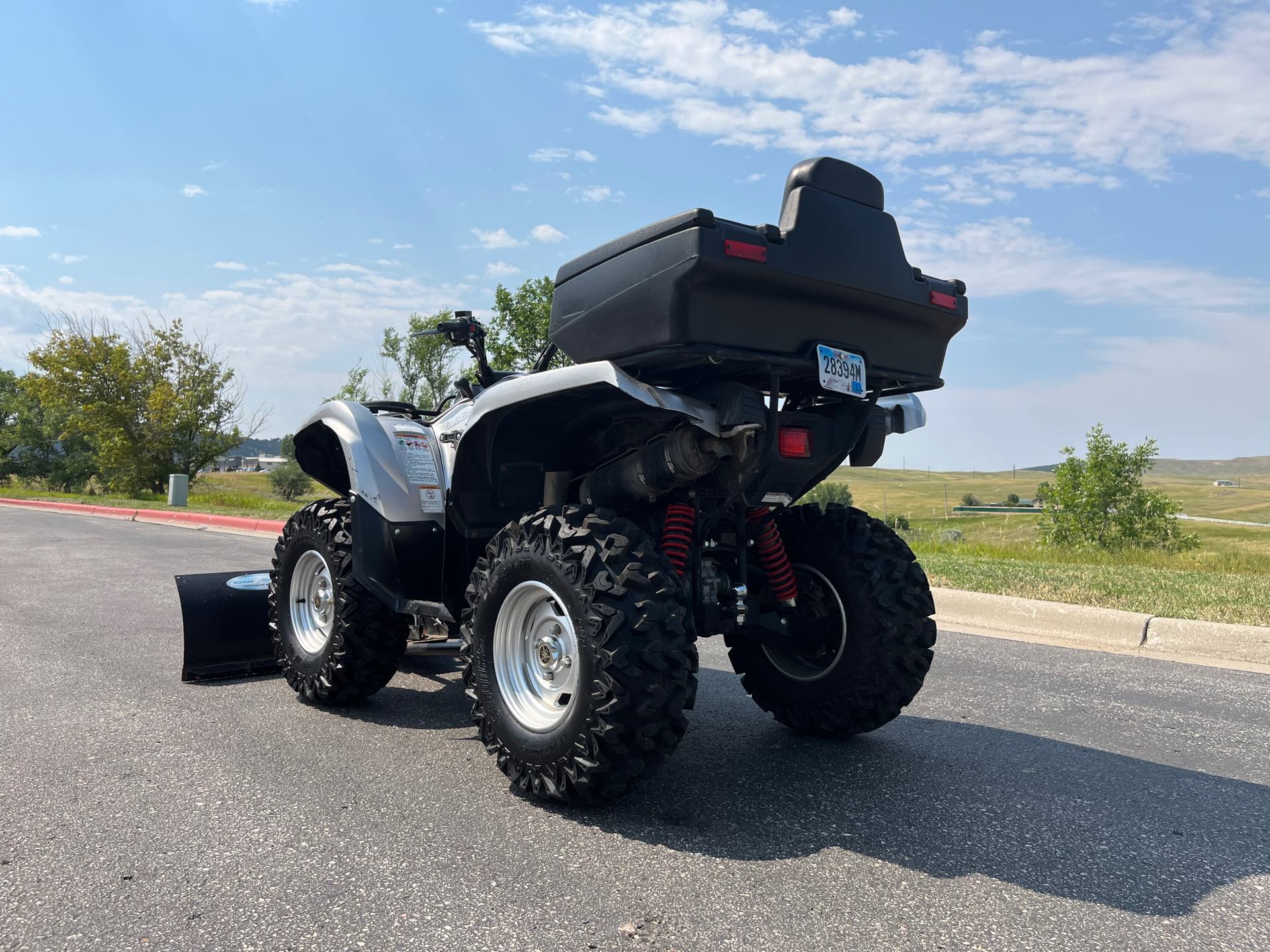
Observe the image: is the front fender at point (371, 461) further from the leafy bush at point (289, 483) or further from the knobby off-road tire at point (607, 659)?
the leafy bush at point (289, 483)

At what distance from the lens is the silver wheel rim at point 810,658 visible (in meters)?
4.02

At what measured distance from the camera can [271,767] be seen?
11.9ft

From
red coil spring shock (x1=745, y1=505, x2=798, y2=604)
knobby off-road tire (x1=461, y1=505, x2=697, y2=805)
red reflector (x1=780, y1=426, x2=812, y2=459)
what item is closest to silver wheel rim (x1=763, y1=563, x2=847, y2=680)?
red coil spring shock (x1=745, y1=505, x2=798, y2=604)

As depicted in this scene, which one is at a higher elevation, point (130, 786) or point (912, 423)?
point (912, 423)

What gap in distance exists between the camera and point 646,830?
10.0 feet

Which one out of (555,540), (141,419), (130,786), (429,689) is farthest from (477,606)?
(141,419)

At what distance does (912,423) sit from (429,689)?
2847mm

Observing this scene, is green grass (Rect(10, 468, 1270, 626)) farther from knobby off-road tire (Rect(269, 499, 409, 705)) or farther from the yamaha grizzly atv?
knobby off-road tire (Rect(269, 499, 409, 705))

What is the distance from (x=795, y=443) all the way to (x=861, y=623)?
88 centimetres

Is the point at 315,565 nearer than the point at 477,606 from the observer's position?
No

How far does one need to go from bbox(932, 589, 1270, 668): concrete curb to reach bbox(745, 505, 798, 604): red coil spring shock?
3737 mm

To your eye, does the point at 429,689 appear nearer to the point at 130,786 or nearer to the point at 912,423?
the point at 130,786

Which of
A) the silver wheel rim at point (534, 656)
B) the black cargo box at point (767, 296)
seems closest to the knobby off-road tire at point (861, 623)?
the black cargo box at point (767, 296)

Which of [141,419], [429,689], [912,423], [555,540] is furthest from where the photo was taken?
[141,419]
